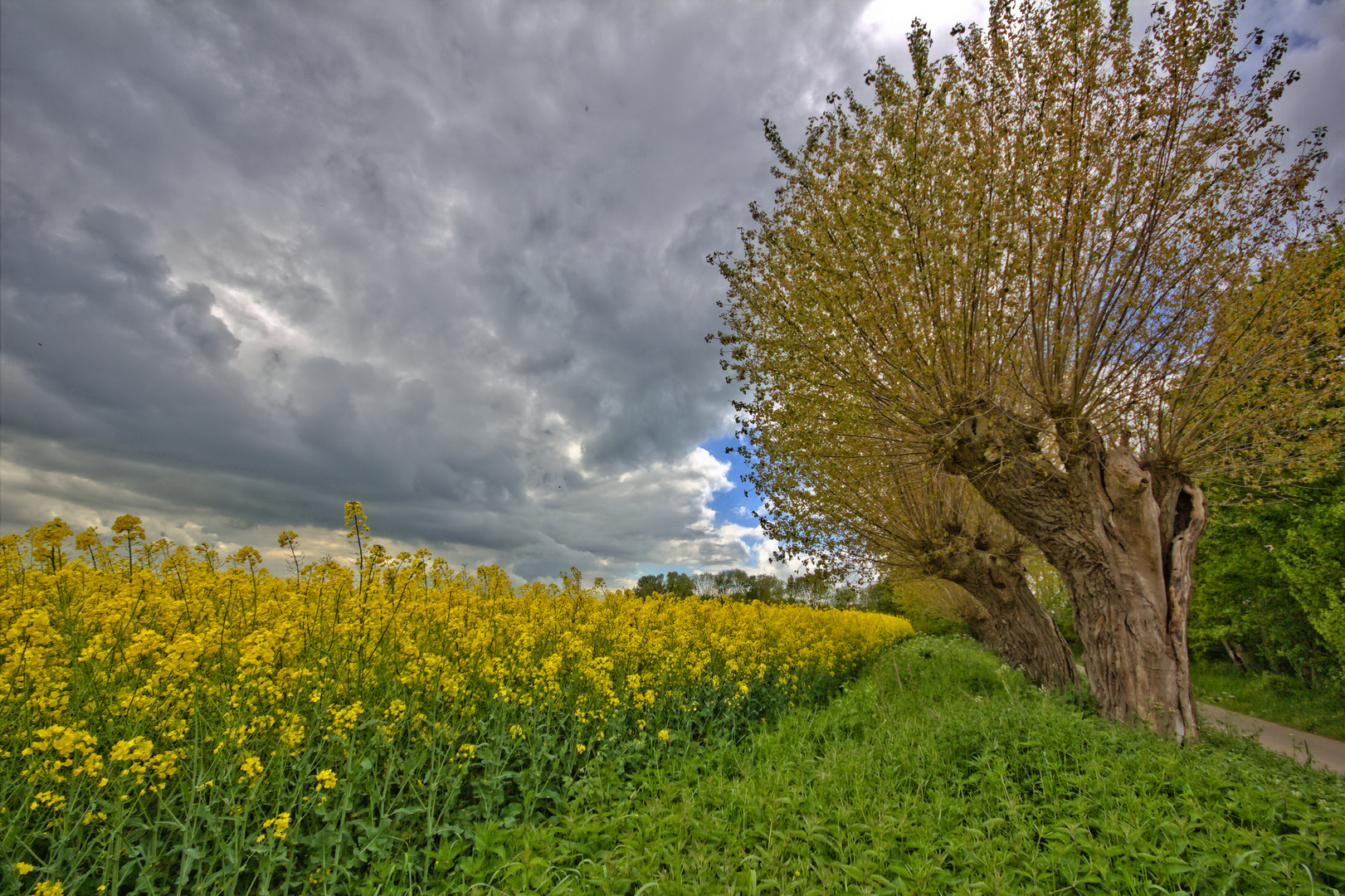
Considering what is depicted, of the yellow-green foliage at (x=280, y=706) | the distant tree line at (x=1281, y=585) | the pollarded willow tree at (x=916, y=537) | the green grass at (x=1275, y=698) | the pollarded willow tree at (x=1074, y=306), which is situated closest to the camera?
the yellow-green foliage at (x=280, y=706)

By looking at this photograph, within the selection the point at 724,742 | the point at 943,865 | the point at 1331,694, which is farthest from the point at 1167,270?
the point at 1331,694

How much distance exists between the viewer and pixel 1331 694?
555 inches

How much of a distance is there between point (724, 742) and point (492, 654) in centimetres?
266

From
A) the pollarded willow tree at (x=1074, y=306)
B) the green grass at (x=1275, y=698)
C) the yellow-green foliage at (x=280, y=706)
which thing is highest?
the pollarded willow tree at (x=1074, y=306)

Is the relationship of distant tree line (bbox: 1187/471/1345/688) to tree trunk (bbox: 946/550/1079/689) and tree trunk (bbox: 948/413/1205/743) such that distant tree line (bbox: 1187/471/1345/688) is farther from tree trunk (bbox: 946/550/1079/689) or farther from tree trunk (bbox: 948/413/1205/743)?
tree trunk (bbox: 948/413/1205/743)

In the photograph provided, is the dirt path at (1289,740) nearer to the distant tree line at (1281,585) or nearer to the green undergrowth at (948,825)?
the distant tree line at (1281,585)

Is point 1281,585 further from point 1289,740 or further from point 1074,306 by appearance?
point 1074,306

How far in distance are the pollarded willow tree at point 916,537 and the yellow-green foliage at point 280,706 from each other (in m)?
3.31

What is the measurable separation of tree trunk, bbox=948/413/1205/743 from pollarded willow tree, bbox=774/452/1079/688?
182 cm

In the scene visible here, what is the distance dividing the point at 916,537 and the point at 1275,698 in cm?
1574

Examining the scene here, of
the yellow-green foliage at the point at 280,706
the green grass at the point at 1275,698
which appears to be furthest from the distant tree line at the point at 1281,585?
the yellow-green foliage at the point at 280,706

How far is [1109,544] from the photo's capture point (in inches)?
279

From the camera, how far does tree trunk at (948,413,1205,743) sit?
6820 millimetres

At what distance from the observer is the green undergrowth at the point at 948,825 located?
3098 mm
